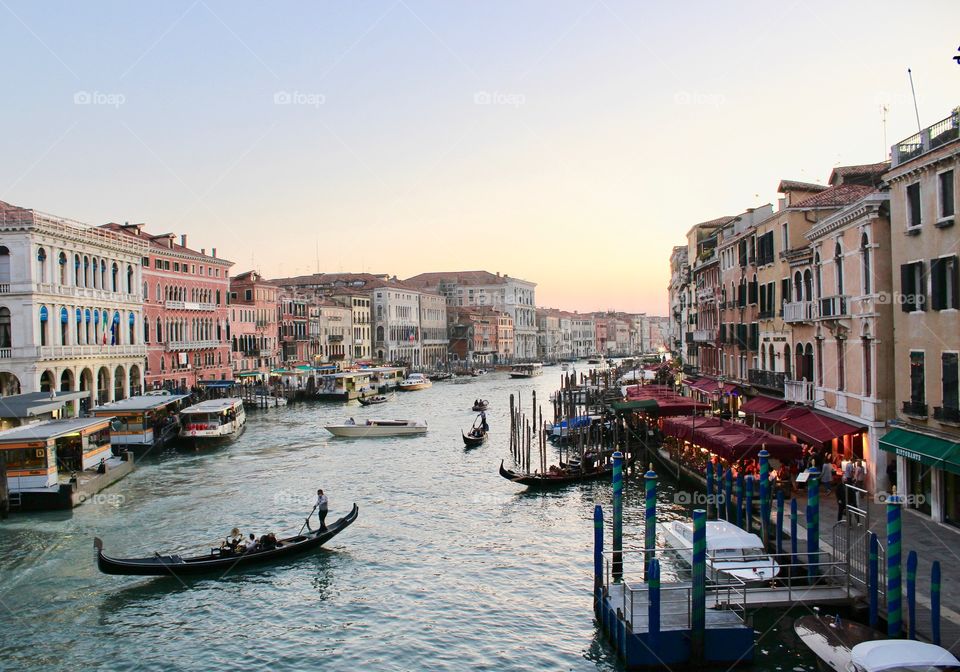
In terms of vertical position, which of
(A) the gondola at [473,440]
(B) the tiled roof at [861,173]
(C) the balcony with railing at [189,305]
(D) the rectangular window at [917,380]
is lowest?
(A) the gondola at [473,440]

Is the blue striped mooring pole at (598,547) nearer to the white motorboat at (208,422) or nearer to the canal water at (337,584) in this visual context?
the canal water at (337,584)

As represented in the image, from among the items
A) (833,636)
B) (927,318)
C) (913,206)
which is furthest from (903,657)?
(913,206)

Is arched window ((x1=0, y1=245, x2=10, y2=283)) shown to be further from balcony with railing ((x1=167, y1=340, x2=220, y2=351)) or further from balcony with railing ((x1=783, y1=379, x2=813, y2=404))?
balcony with railing ((x1=783, y1=379, x2=813, y2=404))

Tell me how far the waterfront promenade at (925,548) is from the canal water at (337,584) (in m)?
1.62

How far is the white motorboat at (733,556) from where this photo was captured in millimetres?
11086

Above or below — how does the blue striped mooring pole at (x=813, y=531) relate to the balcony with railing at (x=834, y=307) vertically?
below

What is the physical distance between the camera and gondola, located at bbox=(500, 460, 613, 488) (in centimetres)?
2000

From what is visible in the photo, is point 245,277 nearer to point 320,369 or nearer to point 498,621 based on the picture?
point 320,369

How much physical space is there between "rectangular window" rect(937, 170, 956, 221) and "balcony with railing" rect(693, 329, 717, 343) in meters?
16.4

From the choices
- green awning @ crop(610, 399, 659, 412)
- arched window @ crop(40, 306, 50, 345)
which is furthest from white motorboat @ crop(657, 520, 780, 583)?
arched window @ crop(40, 306, 50, 345)

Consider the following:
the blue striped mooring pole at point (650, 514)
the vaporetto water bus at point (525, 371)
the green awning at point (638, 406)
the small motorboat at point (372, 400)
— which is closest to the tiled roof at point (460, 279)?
the vaporetto water bus at point (525, 371)

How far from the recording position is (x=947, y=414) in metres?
11.9

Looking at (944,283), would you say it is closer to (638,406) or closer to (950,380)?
(950,380)

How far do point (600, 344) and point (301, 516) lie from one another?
134 metres
